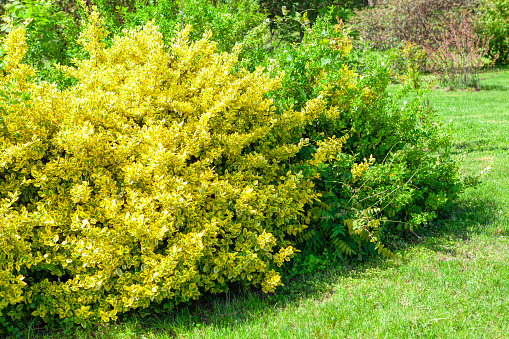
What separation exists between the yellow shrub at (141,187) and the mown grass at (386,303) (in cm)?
18

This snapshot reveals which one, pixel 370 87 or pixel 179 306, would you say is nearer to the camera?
pixel 179 306

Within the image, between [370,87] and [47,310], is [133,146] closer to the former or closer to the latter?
[47,310]

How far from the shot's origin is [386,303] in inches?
140

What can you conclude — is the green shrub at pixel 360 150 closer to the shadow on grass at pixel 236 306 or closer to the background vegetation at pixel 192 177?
the background vegetation at pixel 192 177

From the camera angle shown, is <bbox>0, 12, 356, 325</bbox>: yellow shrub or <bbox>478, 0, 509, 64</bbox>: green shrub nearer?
<bbox>0, 12, 356, 325</bbox>: yellow shrub

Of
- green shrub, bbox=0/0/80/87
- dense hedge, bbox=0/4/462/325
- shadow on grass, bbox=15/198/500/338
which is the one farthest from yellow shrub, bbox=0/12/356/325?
green shrub, bbox=0/0/80/87

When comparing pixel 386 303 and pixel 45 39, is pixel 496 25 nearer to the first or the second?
pixel 45 39

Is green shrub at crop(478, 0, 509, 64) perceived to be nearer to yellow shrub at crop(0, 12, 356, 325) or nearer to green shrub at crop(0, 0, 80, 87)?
green shrub at crop(0, 0, 80, 87)

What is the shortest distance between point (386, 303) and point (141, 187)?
6.32ft

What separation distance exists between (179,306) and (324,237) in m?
1.44

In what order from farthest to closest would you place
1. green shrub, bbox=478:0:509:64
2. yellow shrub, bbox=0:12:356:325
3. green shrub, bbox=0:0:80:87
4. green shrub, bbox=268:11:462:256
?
green shrub, bbox=478:0:509:64 < green shrub, bbox=0:0:80:87 < green shrub, bbox=268:11:462:256 < yellow shrub, bbox=0:12:356:325

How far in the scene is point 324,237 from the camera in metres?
4.43

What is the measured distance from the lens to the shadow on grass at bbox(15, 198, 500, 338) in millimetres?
3318

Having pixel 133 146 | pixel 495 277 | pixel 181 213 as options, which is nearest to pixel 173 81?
pixel 133 146
